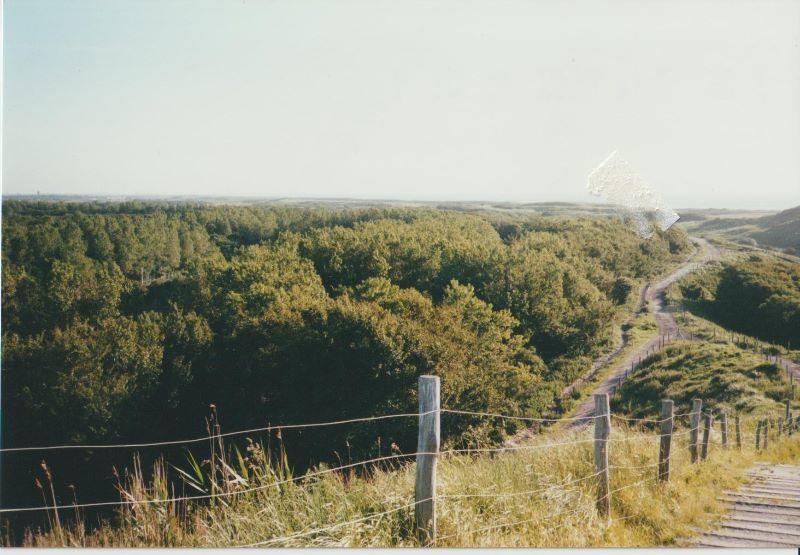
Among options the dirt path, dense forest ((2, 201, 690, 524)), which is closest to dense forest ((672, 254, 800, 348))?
the dirt path

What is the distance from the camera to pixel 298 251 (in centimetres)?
2903

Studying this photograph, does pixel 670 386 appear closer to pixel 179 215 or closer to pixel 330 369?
pixel 330 369

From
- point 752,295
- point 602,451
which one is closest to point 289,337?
point 752,295

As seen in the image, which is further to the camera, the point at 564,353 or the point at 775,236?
the point at 564,353

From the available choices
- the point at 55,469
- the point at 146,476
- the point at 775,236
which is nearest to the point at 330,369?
the point at 146,476

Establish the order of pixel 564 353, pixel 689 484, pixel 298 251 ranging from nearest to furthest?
pixel 689 484, pixel 564 353, pixel 298 251

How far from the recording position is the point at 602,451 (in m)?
4.39

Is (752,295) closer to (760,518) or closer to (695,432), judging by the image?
(695,432)

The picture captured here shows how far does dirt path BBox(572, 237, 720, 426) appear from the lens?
1125cm

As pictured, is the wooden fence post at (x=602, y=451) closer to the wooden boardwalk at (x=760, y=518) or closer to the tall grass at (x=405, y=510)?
the tall grass at (x=405, y=510)

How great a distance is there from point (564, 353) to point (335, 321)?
7793 millimetres

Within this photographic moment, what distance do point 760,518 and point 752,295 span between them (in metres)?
7.17

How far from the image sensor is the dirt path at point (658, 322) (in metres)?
11.2

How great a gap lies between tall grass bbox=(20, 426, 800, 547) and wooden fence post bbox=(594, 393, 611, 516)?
6cm
